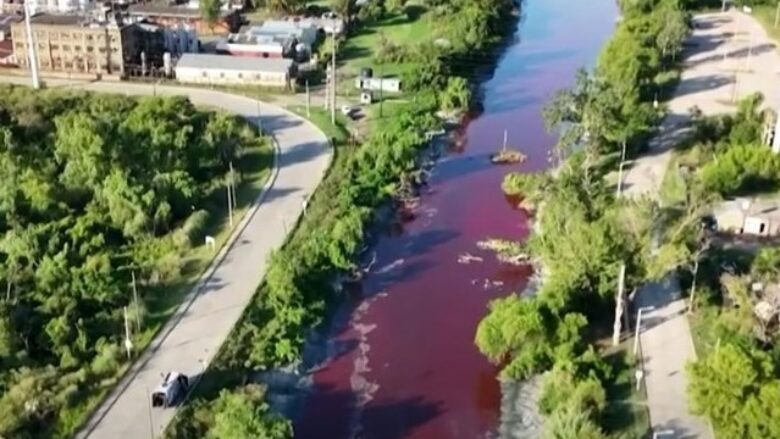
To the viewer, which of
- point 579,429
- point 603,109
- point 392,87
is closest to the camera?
point 579,429

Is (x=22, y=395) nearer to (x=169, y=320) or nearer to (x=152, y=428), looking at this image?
(x=152, y=428)

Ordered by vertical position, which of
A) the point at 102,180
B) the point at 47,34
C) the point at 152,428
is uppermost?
the point at 47,34

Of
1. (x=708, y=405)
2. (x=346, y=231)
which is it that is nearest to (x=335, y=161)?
(x=346, y=231)

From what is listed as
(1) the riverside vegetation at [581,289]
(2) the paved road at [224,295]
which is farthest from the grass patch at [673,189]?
(2) the paved road at [224,295]

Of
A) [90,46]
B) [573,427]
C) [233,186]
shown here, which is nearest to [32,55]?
[90,46]

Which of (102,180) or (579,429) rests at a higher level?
(102,180)

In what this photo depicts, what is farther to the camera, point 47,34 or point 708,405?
point 47,34
